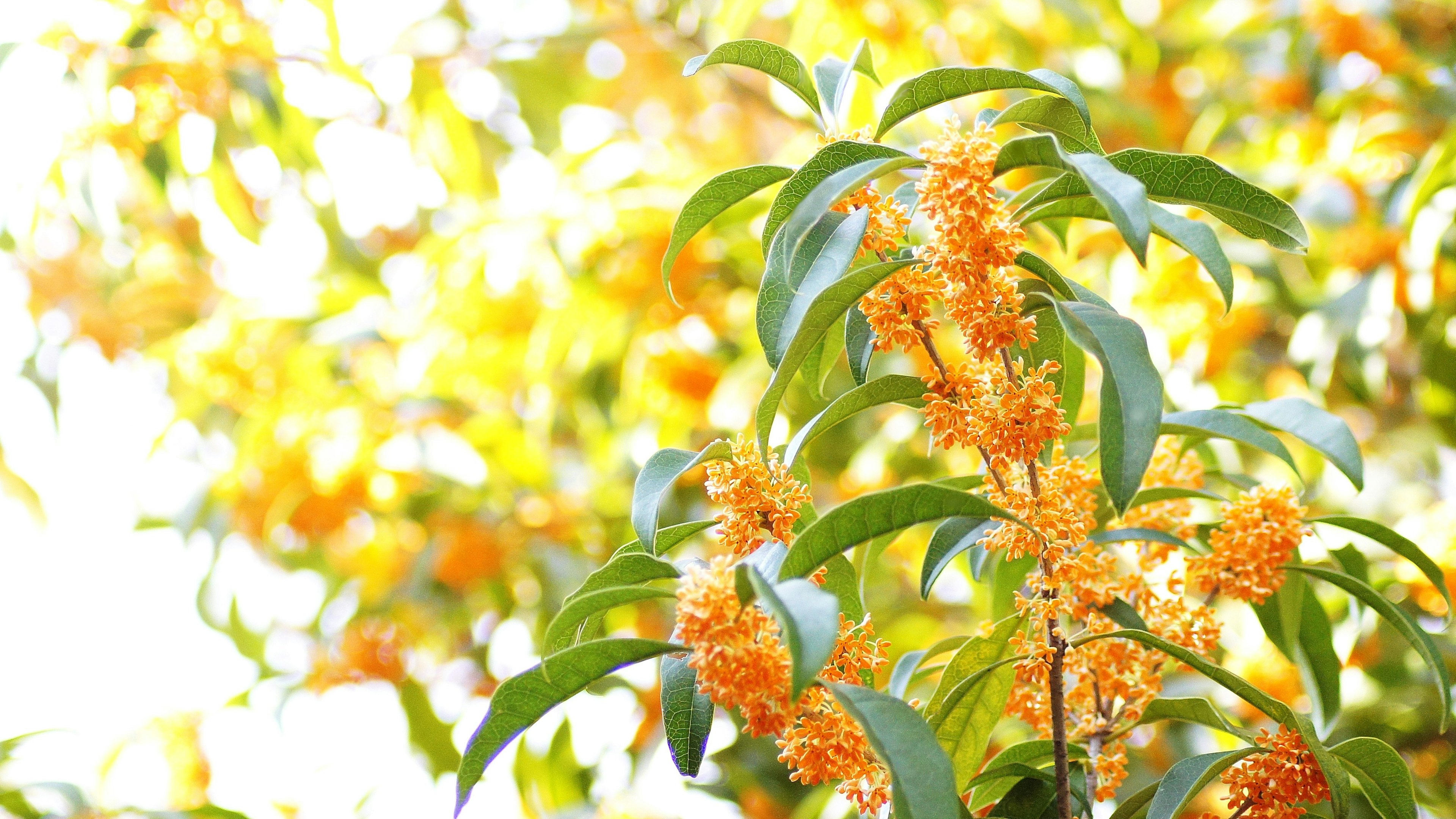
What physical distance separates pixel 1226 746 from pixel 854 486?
0.81 m

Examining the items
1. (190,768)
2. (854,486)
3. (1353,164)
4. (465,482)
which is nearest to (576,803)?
(465,482)

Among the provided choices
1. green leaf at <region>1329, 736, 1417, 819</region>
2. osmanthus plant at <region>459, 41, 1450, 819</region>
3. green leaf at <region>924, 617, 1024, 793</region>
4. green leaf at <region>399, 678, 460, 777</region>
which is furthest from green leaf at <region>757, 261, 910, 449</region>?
green leaf at <region>399, 678, 460, 777</region>

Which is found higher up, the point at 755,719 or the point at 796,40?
the point at 796,40

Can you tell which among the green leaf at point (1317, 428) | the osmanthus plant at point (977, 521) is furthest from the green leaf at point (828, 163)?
the green leaf at point (1317, 428)

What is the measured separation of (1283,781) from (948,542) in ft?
0.92

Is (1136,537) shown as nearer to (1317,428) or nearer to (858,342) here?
(1317,428)

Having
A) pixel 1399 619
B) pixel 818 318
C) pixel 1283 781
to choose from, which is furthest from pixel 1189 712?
pixel 818 318

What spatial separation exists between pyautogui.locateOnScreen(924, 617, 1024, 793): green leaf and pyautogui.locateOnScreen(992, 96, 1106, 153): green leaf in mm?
355

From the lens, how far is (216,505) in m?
2.55

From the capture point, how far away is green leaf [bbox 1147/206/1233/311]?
2.02 feet

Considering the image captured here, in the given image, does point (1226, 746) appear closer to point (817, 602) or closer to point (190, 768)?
point (817, 602)

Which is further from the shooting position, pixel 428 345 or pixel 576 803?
pixel 428 345

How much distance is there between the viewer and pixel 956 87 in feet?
2.32

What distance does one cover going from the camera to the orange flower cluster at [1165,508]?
911 mm
